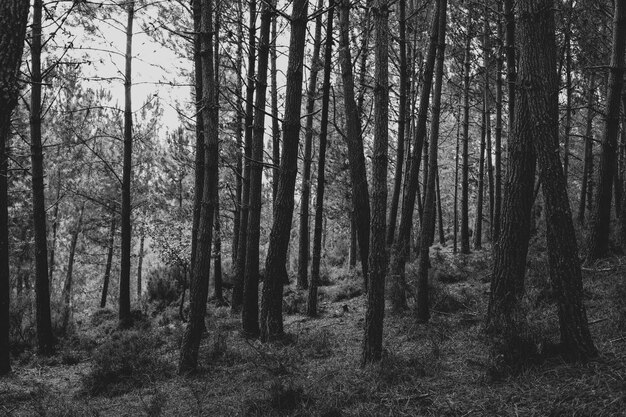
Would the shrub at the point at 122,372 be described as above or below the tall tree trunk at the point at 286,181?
below

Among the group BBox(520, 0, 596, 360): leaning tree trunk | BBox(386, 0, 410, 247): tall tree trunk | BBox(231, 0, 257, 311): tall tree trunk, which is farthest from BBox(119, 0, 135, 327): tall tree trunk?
BBox(520, 0, 596, 360): leaning tree trunk

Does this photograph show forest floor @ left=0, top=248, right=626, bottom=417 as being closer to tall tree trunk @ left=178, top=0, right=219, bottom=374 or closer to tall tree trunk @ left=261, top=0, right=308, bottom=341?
tall tree trunk @ left=178, top=0, right=219, bottom=374

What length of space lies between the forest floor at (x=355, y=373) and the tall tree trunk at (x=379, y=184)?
54 cm

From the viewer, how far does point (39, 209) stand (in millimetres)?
8633

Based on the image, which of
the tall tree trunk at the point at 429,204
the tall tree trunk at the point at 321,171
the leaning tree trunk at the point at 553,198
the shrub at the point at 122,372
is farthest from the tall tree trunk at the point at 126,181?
the leaning tree trunk at the point at 553,198

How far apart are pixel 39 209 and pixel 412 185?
279 inches

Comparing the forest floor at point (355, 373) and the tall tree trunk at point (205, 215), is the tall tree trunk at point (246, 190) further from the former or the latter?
the tall tree trunk at point (205, 215)

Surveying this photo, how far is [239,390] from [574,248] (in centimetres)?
367

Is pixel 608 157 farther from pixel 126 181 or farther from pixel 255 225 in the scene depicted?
pixel 126 181

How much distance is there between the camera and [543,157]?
3.88m

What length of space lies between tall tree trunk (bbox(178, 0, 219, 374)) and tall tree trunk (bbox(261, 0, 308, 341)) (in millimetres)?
1047

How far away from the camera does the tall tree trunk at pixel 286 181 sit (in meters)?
6.40

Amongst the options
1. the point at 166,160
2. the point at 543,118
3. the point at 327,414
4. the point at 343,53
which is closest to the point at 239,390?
the point at 327,414

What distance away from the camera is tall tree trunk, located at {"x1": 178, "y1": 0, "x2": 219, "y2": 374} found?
5.89 meters
